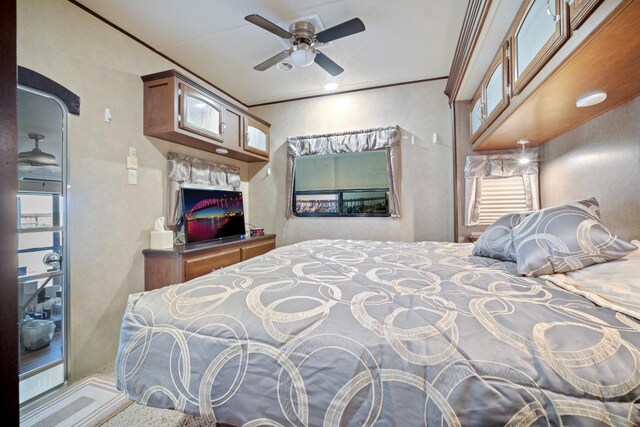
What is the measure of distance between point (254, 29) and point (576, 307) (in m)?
2.93

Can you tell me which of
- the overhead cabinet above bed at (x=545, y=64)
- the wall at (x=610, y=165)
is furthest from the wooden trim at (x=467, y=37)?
the wall at (x=610, y=165)

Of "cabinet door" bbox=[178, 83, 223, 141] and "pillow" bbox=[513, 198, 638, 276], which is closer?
"pillow" bbox=[513, 198, 638, 276]

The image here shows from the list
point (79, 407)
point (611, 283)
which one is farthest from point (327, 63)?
point (79, 407)

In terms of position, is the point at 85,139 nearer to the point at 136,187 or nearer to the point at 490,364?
the point at 136,187

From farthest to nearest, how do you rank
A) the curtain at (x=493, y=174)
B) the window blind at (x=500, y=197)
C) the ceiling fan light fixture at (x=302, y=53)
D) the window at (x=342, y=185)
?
the window at (x=342, y=185) → the window blind at (x=500, y=197) → the curtain at (x=493, y=174) → the ceiling fan light fixture at (x=302, y=53)

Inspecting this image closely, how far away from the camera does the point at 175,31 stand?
2.49 m

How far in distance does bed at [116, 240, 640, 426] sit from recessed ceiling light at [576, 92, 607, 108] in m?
1.23

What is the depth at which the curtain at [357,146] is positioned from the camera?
351 cm

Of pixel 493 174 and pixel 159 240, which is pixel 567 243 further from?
pixel 159 240

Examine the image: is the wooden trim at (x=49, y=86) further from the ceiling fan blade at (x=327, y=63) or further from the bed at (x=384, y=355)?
the ceiling fan blade at (x=327, y=63)

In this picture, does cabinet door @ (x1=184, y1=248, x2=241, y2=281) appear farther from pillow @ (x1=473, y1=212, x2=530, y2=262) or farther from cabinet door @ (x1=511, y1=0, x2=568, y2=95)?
cabinet door @ (x1=511, y1=0, x2=568, y2=95)

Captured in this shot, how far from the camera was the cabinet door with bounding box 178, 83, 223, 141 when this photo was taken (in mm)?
2611

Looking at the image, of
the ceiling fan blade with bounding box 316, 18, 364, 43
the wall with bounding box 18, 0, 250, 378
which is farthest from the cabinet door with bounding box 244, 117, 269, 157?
the ceiling fan blade with bounding box 316, 18, 364, 43

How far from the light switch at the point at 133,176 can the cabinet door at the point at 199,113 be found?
1.98ft
